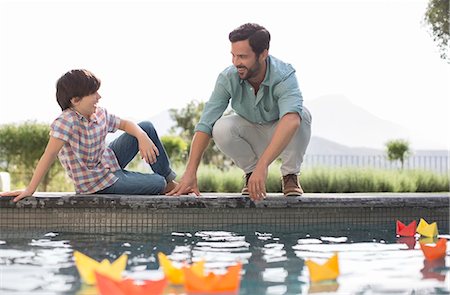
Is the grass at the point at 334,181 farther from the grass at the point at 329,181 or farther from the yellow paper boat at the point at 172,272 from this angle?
the yellow paper boat at the point at 172,272

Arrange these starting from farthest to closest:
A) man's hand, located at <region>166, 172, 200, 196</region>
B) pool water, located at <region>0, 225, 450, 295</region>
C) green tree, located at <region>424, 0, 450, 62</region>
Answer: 1. green tree, located at <region>424, 0, 450, 62</region>
2. man's hand, located at <region>166, 172, 200, 196</region>
3. pool water, located at <region>0, 225, 450, 295</region>

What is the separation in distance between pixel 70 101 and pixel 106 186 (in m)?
0.60

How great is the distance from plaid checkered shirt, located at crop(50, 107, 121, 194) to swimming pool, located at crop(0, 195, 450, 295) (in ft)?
0.75

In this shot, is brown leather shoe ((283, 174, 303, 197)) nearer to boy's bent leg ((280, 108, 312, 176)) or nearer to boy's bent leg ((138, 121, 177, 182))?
boy's bent leg ((280, 108, 312, 176))

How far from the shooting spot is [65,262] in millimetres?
2641

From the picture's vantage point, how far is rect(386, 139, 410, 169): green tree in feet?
53.6

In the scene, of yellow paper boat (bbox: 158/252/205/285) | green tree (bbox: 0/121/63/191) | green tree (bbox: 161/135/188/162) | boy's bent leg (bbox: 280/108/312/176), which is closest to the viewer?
yellow paper boat (bbox: 158/252/205/285)

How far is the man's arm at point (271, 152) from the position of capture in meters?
3.62

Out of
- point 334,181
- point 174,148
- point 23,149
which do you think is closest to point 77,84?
point 334,181

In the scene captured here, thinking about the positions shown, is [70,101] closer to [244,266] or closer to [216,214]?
[216,214]

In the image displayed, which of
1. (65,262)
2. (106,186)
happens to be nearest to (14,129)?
(106,186)

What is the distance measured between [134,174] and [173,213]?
18.0 inches

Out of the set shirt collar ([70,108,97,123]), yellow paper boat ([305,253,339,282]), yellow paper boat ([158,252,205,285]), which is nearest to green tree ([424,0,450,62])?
shirt collar ([70,108,97,123])

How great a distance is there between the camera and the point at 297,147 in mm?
4367
